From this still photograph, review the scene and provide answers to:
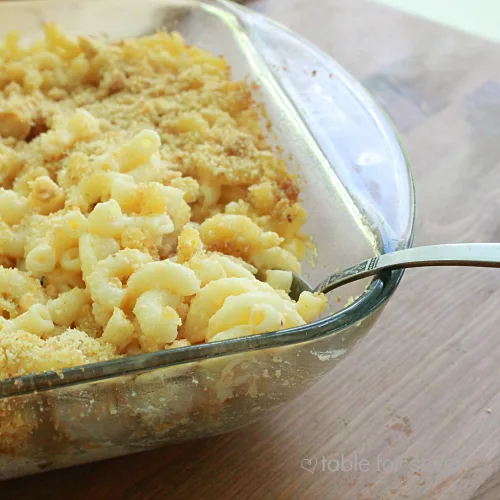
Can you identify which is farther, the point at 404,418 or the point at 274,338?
the point at 404,418

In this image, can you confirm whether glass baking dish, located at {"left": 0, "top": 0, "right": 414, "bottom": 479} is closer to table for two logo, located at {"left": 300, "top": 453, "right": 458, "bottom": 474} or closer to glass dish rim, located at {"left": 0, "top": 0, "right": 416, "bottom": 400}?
glass dish rim, located at {"left": 0, "top": 0, "right": 416, "bottom": 400}

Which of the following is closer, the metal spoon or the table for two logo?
the metal spoon

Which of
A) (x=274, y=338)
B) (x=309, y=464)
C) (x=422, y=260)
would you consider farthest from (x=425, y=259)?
(x=309, y=464)

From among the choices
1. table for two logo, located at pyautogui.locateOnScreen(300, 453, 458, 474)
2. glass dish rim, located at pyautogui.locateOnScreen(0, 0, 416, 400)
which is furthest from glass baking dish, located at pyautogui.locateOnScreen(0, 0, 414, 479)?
table for two logo, located at pyautogui.locateOnScreen(300, 453, 458, 474)

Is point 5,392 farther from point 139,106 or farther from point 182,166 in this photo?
point 139,106

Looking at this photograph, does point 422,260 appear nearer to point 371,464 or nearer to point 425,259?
point 425,259
